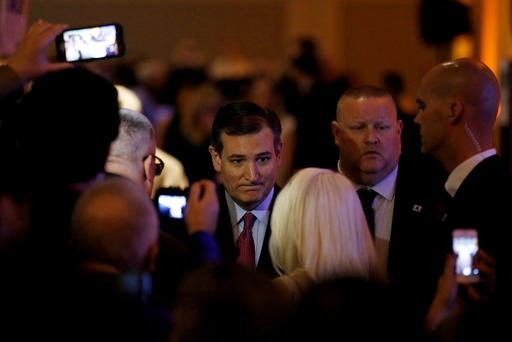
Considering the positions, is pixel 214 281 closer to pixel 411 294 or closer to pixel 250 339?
pixel 250 339

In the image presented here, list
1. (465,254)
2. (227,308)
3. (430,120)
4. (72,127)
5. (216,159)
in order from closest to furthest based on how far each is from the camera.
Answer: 1. (227,308)
2. (72,127)
3. (465,254)
4. (430,120)
5. (216,159)

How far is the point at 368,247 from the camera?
141 inches

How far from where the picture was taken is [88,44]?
13.5ft

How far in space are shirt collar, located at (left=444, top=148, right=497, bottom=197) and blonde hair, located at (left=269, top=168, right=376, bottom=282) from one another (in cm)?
58

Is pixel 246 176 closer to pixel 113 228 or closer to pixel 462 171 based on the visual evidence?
pixel 462 171

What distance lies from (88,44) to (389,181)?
137 cm

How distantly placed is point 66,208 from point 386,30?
1809 cm

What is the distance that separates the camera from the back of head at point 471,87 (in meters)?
4.13

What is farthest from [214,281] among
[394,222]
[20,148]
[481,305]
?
[394,222]

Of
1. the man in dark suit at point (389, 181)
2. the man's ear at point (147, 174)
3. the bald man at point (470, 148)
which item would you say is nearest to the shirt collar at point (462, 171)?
the bald man at point (470, 148)

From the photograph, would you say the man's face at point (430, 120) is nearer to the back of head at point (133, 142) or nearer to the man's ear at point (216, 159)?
the man's ear at point (216, 159)

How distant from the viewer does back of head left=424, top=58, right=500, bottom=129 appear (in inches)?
163

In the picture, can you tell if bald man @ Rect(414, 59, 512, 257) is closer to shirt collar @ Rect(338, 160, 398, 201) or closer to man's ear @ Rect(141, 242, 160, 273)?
shirt collar @ Rect(338, 160, 398, 201)

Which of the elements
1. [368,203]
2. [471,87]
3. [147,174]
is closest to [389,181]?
[368,203]
